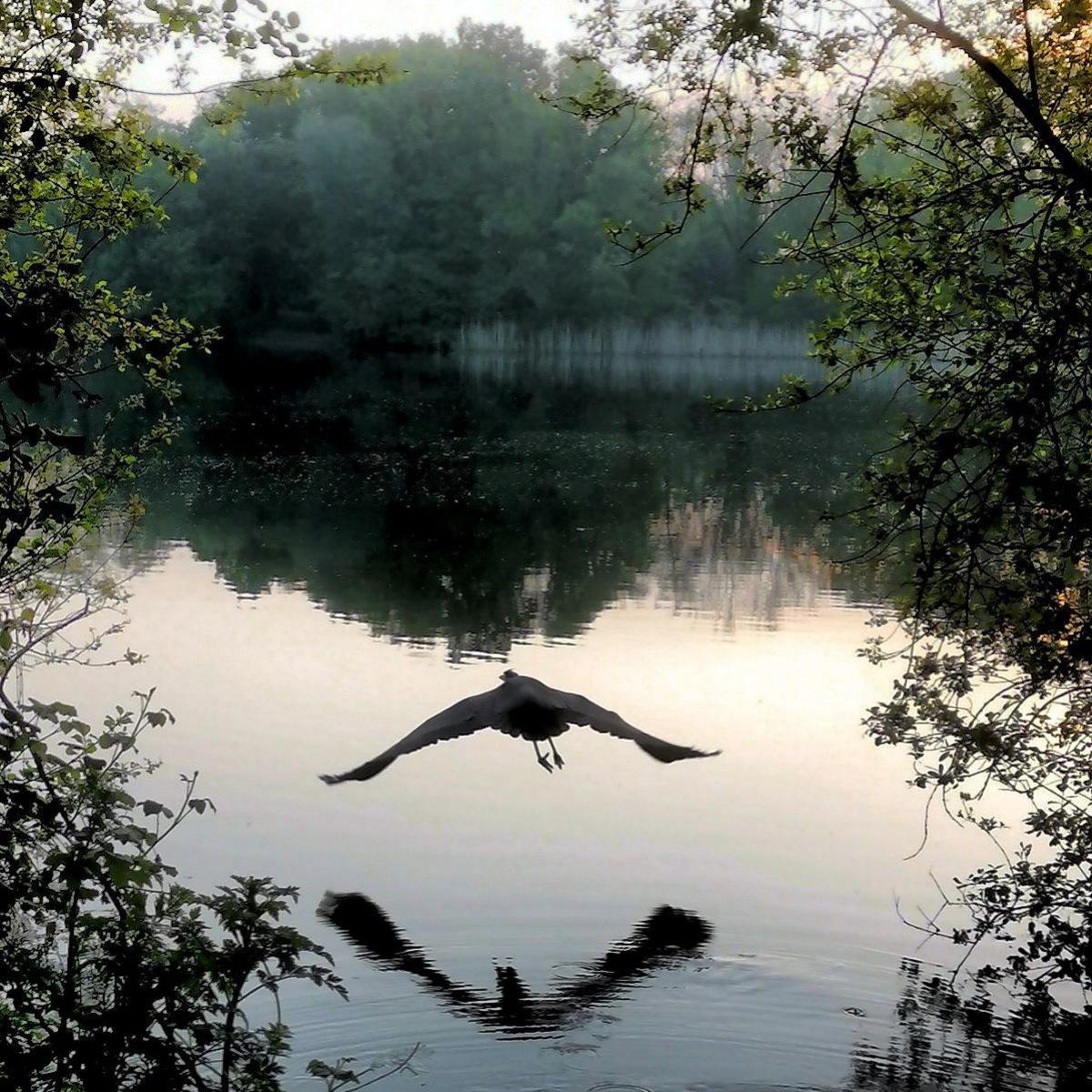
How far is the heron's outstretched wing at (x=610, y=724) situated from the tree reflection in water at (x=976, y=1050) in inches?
61.4

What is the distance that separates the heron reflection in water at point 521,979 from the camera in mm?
7207

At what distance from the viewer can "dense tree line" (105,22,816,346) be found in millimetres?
59750

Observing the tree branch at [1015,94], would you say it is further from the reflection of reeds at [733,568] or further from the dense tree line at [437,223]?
the dense tree line at [437,223]

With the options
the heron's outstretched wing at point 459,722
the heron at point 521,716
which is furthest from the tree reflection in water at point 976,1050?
the heron's outstretched wing at point 459,722

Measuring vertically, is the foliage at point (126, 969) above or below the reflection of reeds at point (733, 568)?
above

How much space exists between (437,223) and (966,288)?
197 feet

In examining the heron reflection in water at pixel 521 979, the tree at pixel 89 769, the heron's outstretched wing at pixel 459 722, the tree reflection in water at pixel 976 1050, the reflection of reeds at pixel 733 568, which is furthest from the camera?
the reflection of reeds at pixel 733 568

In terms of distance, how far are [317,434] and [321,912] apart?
26.7m

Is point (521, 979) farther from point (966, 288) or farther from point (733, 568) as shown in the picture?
point (733, 568)

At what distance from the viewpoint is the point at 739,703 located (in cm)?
1326

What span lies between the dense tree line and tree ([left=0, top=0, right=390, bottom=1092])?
5281 cm

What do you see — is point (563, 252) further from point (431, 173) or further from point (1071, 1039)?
point (1071, 1039)

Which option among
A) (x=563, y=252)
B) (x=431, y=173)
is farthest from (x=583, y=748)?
(x=431, y=173)

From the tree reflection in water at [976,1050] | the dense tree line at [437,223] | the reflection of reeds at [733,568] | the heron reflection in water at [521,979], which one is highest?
the dense tree line at [437,223]
